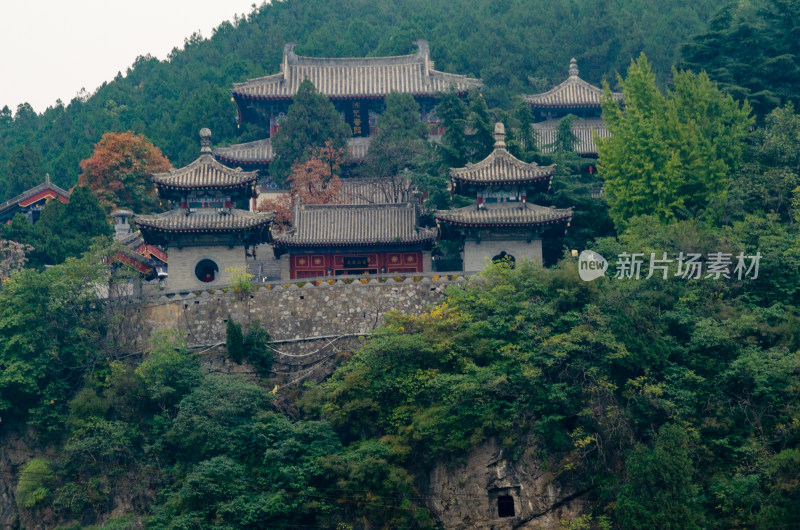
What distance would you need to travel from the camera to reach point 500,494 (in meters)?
31.3

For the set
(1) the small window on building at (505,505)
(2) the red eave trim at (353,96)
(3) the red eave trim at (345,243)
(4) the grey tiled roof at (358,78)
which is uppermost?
(4) the grey tiled roof at (358,78)

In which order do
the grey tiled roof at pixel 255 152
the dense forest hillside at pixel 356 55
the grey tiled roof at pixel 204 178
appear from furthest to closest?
the dense forest hillside at pixel 356 55 < the grey tiled roof at pixel 255 152 < the grey tiled roof at pixel 204 178

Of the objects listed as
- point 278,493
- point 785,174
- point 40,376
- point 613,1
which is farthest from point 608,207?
point 613,1

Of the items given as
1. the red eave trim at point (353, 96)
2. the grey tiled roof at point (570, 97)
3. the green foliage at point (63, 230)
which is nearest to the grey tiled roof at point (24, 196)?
the green foliage at point (63, 230)

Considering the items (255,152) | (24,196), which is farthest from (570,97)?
(24,196)

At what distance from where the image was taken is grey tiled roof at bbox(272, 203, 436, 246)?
41500 millimetres

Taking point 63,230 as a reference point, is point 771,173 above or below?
above

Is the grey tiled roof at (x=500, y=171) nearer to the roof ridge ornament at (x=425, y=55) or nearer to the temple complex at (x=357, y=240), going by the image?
the temple complex at (x=357, y=240)

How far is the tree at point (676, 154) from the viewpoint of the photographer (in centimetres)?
3928

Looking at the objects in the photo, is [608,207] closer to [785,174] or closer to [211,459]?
[785,174]

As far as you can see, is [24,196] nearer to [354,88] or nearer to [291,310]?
[354,88]

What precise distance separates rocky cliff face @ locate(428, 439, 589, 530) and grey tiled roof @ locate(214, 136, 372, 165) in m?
22.7

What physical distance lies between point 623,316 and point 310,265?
556 inches

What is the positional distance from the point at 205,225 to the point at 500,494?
15.1 m
